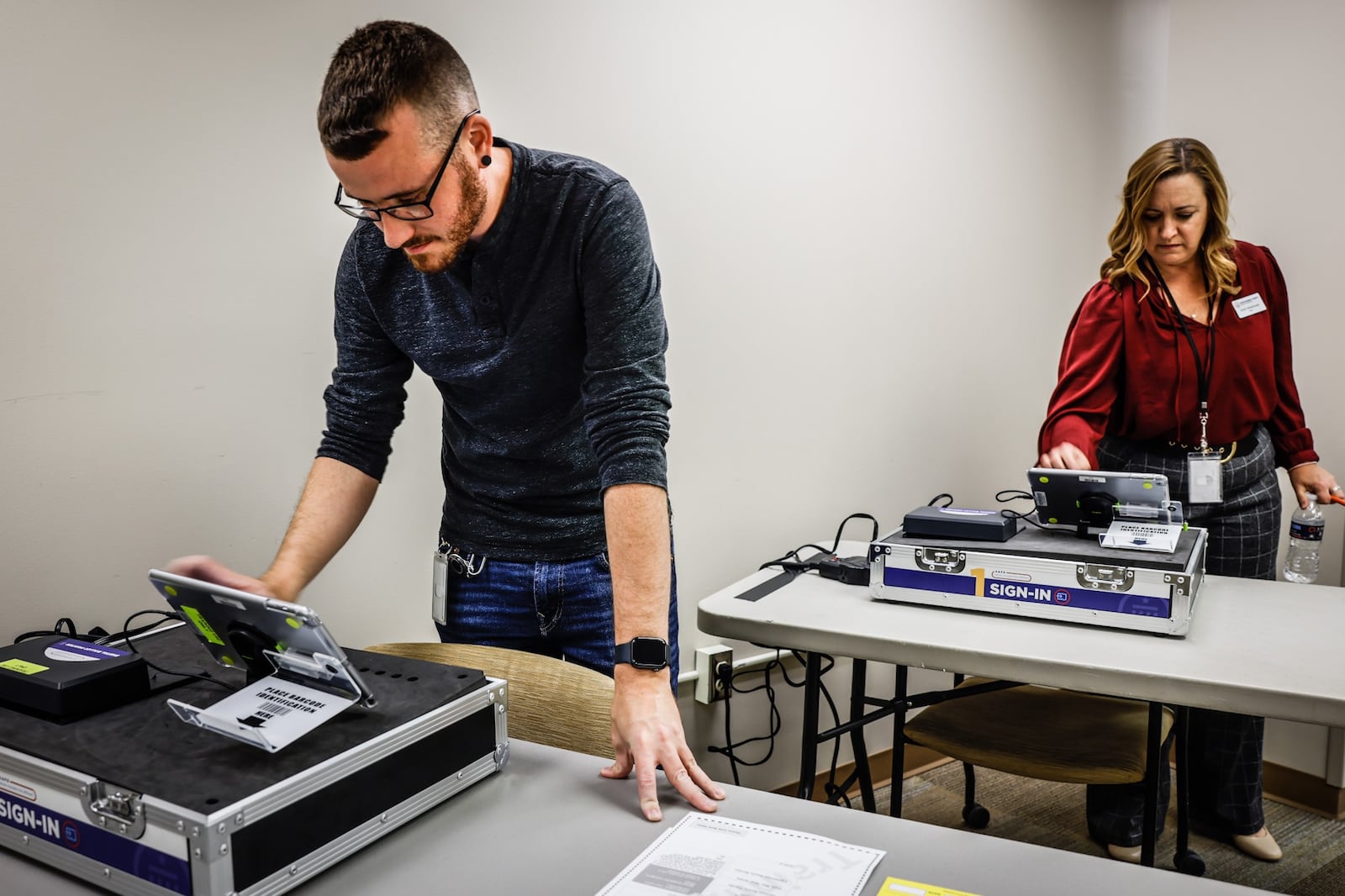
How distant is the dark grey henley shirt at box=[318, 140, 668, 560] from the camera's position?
4.06ft

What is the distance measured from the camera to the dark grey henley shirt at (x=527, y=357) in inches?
48.7

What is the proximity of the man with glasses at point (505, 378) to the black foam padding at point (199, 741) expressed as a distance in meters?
0.18

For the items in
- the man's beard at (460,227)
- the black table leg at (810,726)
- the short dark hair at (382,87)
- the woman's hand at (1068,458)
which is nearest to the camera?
the short dark hair at (382,87)

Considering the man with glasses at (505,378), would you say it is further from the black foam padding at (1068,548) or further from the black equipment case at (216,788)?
the black foam padding at (1068,548)

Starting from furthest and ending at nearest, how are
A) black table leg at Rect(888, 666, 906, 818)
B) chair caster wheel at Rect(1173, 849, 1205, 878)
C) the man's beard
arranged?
chair caster wheel at Rect(1173, 849, 1205, 878) < black table leg at Rect(888, 666, 906, 818) < the man's beard

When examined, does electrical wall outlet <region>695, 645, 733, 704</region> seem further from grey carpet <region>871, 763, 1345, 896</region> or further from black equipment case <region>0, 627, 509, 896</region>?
black equipment case <region>0, 627, 509, 896</region>

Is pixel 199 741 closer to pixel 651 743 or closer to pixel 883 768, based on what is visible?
pixel 651 743

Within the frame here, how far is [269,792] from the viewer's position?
80cm

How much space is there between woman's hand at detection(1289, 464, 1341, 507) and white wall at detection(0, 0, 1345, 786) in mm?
399

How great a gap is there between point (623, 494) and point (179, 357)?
0.97m

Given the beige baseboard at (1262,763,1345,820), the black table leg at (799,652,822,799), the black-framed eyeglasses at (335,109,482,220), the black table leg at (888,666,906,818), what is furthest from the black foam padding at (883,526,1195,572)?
the beige baseboard at (1262,763,1345,820)

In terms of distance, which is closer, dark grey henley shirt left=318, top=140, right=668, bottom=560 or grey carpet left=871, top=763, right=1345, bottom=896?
dark grey henley shirt left=318, top=140, right=668, bottom=560

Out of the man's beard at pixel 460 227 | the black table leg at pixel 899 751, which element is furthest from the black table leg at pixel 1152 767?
the man's beard at pixel 460 227

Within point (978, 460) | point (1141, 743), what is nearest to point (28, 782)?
point (1141, 743)
